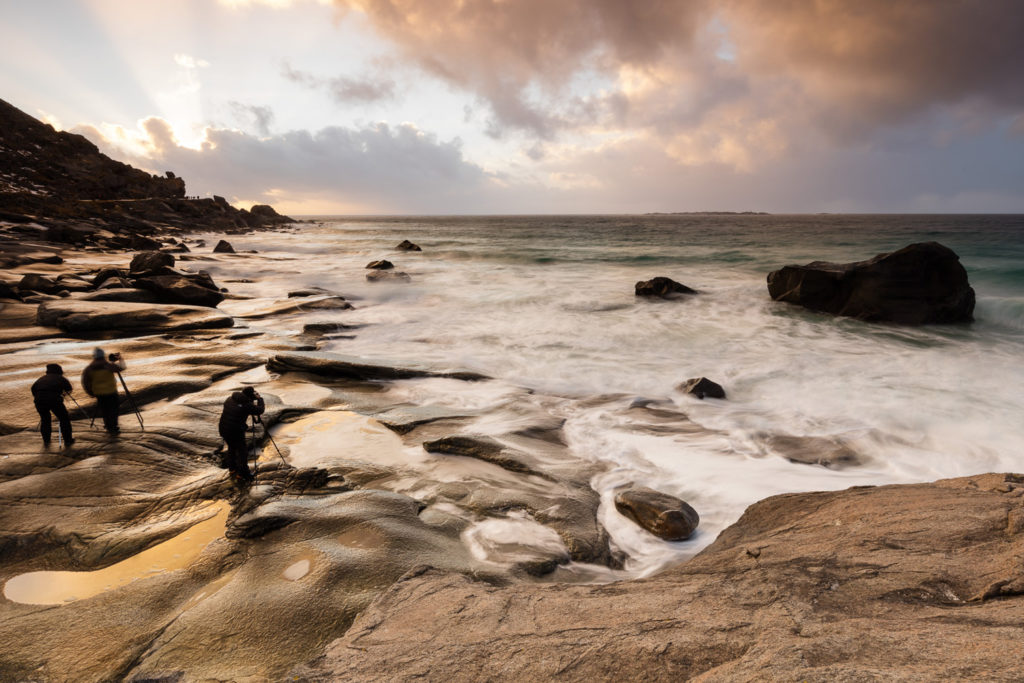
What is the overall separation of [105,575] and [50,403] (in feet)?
10.6

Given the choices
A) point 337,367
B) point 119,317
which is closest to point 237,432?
point 337,367

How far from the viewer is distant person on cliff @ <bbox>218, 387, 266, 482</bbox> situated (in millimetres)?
5531

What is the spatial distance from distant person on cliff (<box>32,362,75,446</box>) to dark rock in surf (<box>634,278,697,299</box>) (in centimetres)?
1950

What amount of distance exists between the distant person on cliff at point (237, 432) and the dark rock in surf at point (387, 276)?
2106cm

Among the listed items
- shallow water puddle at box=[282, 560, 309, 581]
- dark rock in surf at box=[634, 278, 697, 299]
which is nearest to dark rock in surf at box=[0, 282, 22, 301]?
shallow water puddle at box=[282, 560, 309, 581]

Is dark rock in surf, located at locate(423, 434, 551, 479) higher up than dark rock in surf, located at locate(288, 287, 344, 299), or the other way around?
dark rock in surf, located at locate(288, 287, 344, 299)

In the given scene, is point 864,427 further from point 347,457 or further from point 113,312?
point 113,312

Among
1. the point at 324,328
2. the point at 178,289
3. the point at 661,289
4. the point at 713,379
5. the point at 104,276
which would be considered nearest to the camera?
the point at 713,379

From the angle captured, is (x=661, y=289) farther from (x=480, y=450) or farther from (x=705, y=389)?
(x=480, y=450)

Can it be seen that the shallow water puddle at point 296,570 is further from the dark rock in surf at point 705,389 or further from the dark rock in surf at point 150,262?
the dark rock in surf at point 150,262

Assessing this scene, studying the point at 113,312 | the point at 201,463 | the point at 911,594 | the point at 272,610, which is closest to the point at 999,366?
the point at 911,594

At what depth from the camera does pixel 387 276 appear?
27.3m

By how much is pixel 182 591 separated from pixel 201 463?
2625 millimetres

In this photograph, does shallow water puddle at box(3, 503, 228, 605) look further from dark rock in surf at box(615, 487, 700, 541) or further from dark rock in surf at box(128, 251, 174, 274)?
dark rock in surf at box(128, 251, 174, 274)
